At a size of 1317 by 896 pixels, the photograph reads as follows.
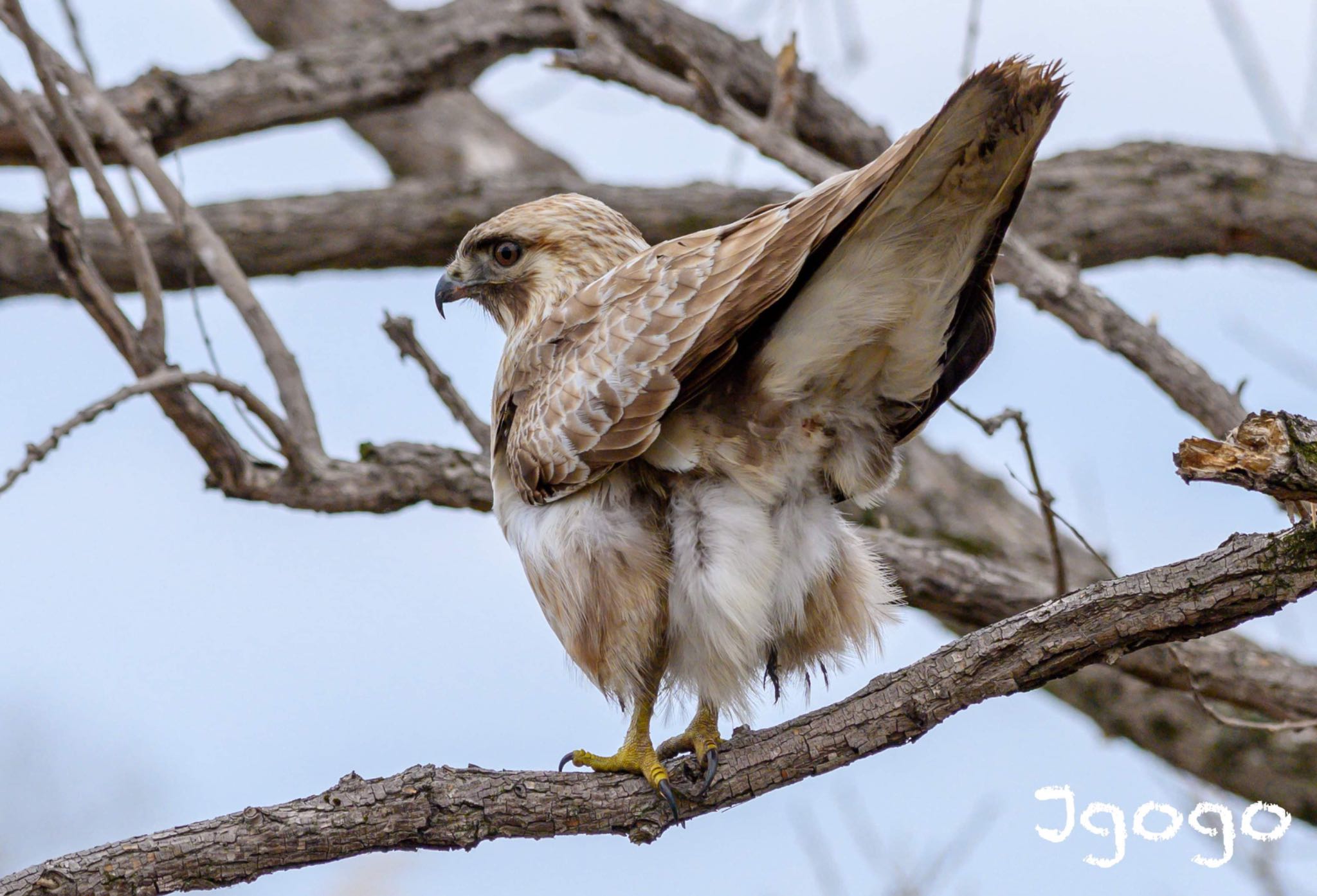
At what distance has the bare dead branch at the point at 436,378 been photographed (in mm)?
4496

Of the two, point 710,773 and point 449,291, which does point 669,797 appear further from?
point 449,291

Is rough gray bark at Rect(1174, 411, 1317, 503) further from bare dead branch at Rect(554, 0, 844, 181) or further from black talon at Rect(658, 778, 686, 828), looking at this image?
bare dead branch at Rect(554, 0, 844, 181)

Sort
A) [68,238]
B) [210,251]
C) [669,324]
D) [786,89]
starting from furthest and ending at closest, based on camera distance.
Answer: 1. [786,89]
2. [210,251]
3. [68,238]
4. [669,324]

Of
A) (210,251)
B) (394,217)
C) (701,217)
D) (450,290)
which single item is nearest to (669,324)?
(450,290)

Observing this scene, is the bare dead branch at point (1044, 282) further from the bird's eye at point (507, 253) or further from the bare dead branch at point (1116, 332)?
the bird's eye at point (507, 253)

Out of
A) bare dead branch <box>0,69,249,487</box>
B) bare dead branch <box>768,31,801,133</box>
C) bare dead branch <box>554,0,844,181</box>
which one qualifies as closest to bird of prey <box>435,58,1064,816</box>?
bare dead branch <box>0,69,249,487</box>

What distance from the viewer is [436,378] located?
4688 millimetres

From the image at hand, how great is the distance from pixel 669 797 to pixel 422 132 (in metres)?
6.42

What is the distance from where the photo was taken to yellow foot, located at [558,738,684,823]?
3145mm

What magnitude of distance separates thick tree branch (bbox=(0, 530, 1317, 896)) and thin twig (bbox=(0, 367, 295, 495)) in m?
1.27

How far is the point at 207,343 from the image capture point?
4.29 meters

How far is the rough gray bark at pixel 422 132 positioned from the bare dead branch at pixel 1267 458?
260 inches

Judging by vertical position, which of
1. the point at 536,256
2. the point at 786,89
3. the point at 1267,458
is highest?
the point at 786,89

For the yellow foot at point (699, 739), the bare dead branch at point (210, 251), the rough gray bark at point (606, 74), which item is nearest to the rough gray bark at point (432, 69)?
the rough gray bark at point (606, 74)
